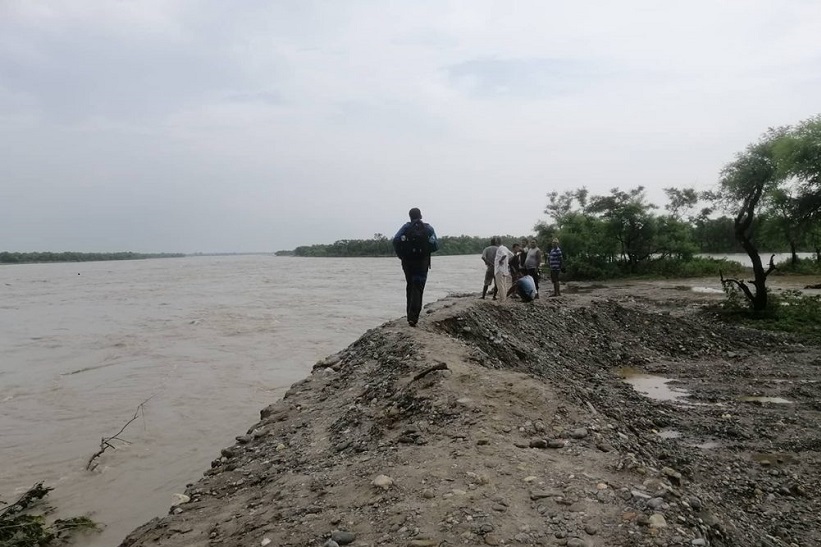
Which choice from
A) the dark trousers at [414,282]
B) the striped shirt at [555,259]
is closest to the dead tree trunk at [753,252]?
the striped shirt at [555,259]

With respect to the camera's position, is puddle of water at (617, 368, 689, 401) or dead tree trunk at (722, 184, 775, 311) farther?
dead tree trunk at (722, 184, 775, 311)

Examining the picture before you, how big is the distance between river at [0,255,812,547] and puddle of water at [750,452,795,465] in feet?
21.1

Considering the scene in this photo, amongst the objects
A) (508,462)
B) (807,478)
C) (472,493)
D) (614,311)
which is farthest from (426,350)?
(614,311)

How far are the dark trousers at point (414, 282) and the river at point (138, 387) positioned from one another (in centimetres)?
298

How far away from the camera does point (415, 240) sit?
8492mm

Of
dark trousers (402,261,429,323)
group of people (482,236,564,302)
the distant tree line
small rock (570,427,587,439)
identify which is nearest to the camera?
small rock (570,427,587,439)

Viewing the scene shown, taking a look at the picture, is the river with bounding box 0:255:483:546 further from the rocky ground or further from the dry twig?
the dry twig

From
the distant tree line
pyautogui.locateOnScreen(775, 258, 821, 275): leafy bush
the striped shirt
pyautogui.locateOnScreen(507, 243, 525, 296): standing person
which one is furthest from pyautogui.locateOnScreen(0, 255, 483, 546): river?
the distant tree line

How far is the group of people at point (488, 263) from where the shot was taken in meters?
8.52

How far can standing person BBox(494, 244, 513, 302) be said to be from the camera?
12.1m

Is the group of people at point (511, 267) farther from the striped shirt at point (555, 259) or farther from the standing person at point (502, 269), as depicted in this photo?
the striped shirt at point (555, 259)

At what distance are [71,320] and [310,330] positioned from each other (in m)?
11.3

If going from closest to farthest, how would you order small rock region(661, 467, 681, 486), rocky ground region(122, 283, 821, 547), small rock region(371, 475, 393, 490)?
rocky ground region(122, 283, 821, 547) < small rock region(371, 475, 393, 490) < small rock region(661, 467, 681, 486)

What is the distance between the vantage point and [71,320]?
20688 mm
